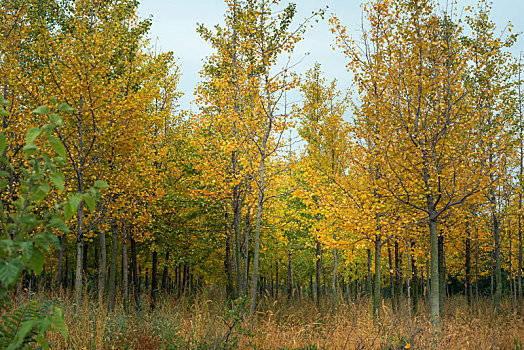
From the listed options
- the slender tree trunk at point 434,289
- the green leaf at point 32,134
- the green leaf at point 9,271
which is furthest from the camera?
the slender tree trunk at point 434,289

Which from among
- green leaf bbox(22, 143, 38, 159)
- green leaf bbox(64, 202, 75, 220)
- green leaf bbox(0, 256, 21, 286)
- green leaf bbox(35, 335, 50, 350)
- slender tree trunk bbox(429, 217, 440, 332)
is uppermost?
green leaf bbox(22, 143, 38, 159)

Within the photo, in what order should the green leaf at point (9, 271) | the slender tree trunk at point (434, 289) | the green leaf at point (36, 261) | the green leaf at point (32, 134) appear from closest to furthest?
the green leaf at point (9, 271)
the green leaf at point (36, 261)
the green leaf at point (32, 134)
the slender tree trunk at point (434, 289)

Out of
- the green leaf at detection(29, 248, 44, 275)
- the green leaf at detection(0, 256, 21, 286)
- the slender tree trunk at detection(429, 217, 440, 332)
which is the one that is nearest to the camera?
the green leaf at detection(0, 256, 21, 286)

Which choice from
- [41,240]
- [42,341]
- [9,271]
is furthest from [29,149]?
[42,341]

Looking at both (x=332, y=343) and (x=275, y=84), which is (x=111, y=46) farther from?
(x=332, y=343)

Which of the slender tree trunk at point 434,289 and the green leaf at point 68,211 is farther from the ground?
the green leaf at point 68,211

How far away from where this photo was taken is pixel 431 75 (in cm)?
789

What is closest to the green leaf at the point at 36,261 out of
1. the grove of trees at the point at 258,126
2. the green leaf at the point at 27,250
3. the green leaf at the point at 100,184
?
the green leaf at the point at 27,250

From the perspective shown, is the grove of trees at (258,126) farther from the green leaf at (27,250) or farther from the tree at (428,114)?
the green leaf at (27,250)

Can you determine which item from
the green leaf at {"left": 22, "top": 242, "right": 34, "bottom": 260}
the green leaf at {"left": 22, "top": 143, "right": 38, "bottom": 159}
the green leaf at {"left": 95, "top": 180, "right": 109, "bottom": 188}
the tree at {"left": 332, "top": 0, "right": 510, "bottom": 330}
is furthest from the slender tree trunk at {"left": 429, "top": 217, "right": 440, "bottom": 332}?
the green leaf at {"left": 22, "top": 143, "right": 38, "bottom": 159}

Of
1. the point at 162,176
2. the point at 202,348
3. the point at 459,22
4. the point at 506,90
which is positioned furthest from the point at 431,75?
the point at 162,176

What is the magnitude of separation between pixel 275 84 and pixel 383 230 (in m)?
4.08

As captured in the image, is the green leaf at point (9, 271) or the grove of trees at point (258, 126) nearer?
the green leaf at point (9, 271)

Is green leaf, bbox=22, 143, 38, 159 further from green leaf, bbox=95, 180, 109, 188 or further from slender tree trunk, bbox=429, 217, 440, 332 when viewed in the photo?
slender tree trunk, bbox=429, 217, 440, 332
